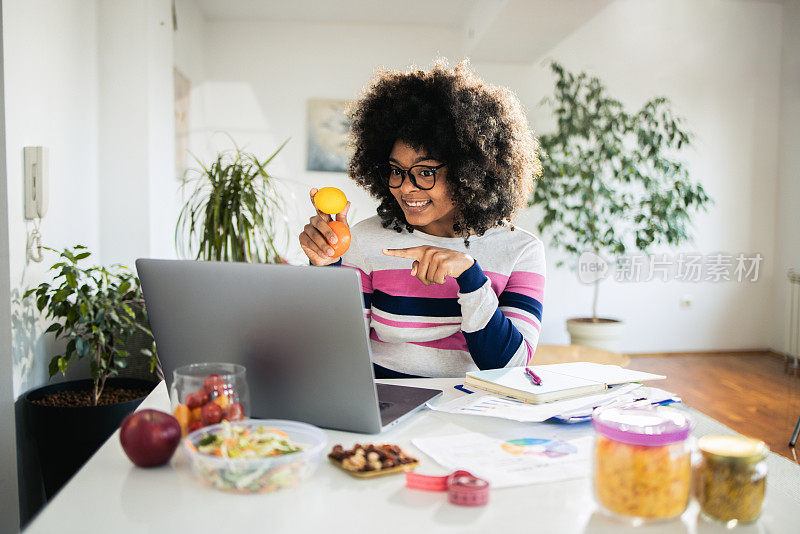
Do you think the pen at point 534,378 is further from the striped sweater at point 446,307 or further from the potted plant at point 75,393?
the potted plant at point 75,393

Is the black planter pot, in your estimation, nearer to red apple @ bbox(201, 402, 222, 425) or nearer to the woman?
the woman

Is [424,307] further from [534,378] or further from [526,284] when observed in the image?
[534,378]

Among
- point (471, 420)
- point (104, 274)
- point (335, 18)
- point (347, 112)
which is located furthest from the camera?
point (335, 18)

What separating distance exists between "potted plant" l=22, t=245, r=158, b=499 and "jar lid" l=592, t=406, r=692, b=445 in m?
1.79

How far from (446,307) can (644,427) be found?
0.84 metres

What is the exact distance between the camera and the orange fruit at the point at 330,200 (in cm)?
134

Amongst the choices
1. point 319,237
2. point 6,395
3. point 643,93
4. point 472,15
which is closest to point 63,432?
point 6,395

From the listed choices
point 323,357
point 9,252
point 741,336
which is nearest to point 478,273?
point 323,357

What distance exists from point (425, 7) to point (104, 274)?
349 centimetres

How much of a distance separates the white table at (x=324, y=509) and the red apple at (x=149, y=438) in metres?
0.02

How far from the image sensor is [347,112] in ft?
6.05

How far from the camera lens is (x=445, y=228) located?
5.61ft

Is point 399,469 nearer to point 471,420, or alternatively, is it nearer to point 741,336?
point 471,420

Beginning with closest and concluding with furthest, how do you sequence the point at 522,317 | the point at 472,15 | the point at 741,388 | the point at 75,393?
the point at 522,317 < the point at 75,393 < the point at 741,388 < the point at 472,15
